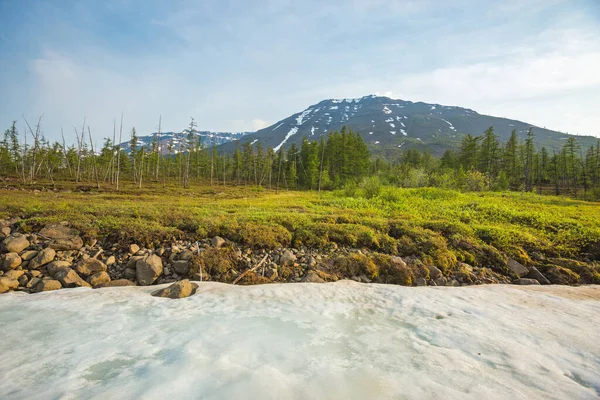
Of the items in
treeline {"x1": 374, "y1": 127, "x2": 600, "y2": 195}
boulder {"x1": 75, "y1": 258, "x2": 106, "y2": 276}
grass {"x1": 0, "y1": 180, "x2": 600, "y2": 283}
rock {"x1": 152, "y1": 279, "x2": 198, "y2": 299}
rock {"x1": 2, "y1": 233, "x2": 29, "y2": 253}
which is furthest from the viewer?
treeline {"x1": 374, "y1": 127, "x2": 600, "y2": 195}

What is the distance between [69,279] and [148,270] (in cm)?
170

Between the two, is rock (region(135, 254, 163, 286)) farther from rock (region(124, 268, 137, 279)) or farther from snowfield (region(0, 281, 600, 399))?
snowfield (region(0, 281, 600, 399))

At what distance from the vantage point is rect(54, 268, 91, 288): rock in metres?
6.44

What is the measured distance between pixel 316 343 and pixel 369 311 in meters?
1.64

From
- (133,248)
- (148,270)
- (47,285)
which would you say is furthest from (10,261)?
(148,270)

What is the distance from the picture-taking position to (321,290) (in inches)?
245

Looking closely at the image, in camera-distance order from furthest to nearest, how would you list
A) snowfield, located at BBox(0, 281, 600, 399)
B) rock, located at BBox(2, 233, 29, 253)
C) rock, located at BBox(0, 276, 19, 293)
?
rock, located at BBox(2, 233, 29, 253), rock, located at BBox(0, 276, 19, 293), snowfield, located at BBox(0, 281, 600, 399)

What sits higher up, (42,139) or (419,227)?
(42,139)

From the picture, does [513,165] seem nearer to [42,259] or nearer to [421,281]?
[421,281]

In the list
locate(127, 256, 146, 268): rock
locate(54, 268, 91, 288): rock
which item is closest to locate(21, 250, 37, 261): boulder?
locate(54, 268, 91, 288): rock

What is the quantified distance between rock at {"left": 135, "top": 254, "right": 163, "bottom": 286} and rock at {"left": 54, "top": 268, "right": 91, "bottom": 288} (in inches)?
43.9

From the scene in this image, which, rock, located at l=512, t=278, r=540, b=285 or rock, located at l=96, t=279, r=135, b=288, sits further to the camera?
rock, located at l=512, t=278, r=540, b=285

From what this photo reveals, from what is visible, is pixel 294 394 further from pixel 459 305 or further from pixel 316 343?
pixel 459 305

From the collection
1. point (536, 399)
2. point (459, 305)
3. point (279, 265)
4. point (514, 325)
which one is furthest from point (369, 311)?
point (279, 265)
